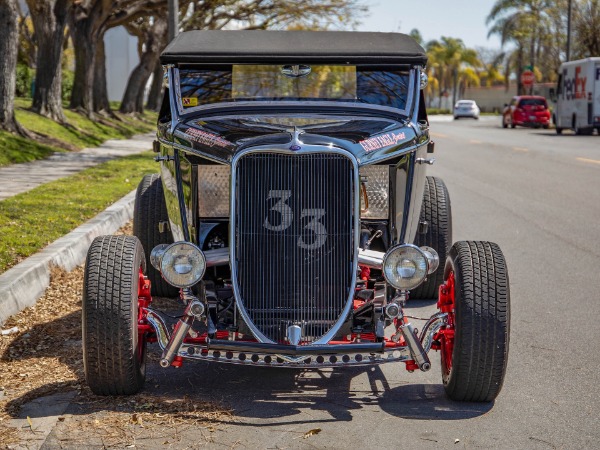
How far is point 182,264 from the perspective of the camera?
5203 mm

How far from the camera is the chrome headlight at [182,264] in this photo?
17.0ft

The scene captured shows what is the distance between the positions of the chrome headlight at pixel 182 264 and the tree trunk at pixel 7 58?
47.9 feet

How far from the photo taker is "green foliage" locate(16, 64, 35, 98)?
131 feet

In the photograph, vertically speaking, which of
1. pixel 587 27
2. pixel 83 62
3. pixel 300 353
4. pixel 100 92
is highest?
pixel 587 27

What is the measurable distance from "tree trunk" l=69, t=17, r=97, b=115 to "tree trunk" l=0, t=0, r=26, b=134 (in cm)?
1042

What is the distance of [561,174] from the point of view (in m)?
19.7

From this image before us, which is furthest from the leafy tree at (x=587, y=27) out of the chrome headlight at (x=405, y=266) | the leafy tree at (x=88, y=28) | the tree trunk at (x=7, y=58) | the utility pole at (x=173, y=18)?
the chrome headlight at (x=405, y=266)

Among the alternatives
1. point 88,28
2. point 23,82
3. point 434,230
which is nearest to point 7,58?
point 88,28

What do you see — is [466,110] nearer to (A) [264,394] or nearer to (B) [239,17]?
(B) [239,17]

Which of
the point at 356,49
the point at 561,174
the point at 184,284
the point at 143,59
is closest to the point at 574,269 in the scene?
the point at 356,49

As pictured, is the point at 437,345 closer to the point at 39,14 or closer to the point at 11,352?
the point at 11,352

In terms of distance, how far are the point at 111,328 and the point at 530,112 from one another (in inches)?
1790

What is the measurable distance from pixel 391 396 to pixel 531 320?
84.5 inches

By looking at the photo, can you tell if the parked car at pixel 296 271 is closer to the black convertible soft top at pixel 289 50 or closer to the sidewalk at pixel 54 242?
the black convertible soft top at pixel 289 50
